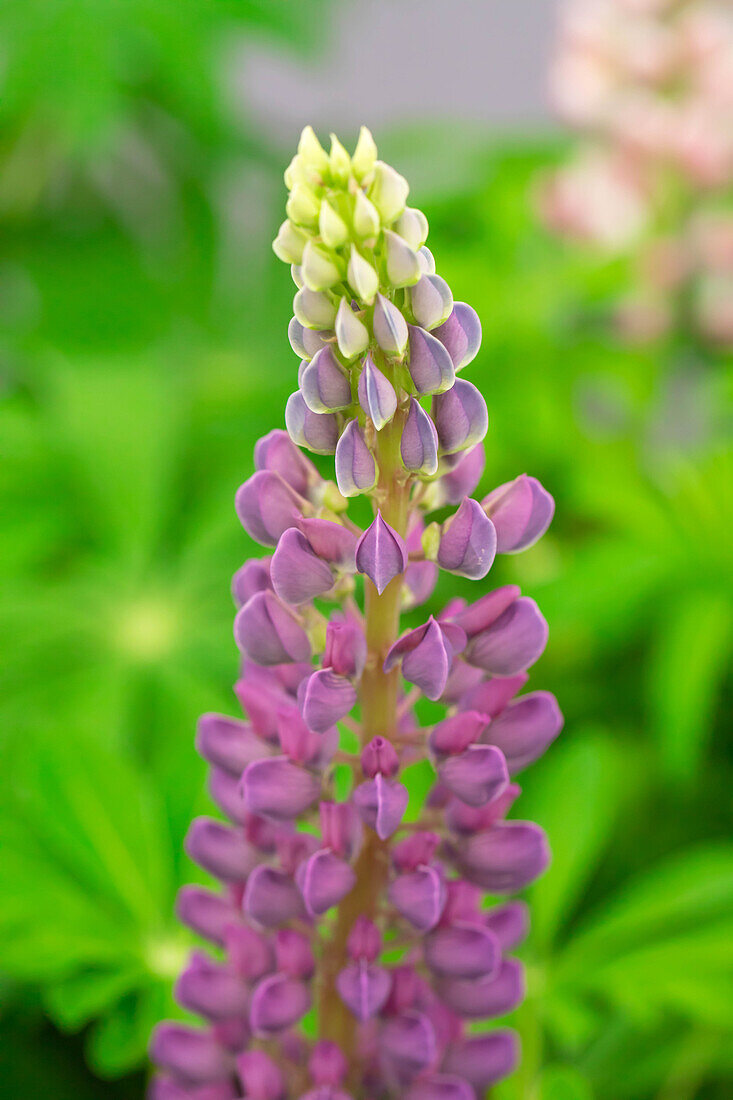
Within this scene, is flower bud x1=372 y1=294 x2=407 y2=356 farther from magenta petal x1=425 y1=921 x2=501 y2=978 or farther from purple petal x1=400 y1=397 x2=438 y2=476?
magenta petal x1=425 y1=921 x2=501 y2=978

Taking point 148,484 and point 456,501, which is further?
point 148,484

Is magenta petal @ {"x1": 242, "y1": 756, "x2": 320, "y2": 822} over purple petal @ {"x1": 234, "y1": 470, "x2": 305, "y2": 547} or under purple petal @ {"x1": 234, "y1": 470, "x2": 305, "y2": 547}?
under

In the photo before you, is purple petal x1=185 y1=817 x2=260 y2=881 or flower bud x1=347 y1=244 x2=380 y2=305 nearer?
flower bud x1=347 y1=244 x2=380 y2=305

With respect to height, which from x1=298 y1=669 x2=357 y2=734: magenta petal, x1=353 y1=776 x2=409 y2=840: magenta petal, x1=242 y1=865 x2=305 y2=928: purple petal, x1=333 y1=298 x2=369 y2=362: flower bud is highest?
x1=333 y1=298 x2=369 y2=362: flower bud

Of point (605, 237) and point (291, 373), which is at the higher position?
point (605, 237)

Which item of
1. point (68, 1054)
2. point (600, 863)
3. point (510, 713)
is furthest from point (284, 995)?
point (600, 863)

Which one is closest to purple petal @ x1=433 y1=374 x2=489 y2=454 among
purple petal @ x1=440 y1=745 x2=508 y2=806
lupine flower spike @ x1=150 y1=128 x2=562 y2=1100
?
lupine flower spike @ x1=150 y1=128 x2=562 y2=1100

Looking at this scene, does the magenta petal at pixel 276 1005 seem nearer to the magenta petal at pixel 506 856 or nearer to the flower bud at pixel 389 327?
the magenta petal at pixel 506 856

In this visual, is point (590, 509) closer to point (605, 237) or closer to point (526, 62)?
point (605, 237)
